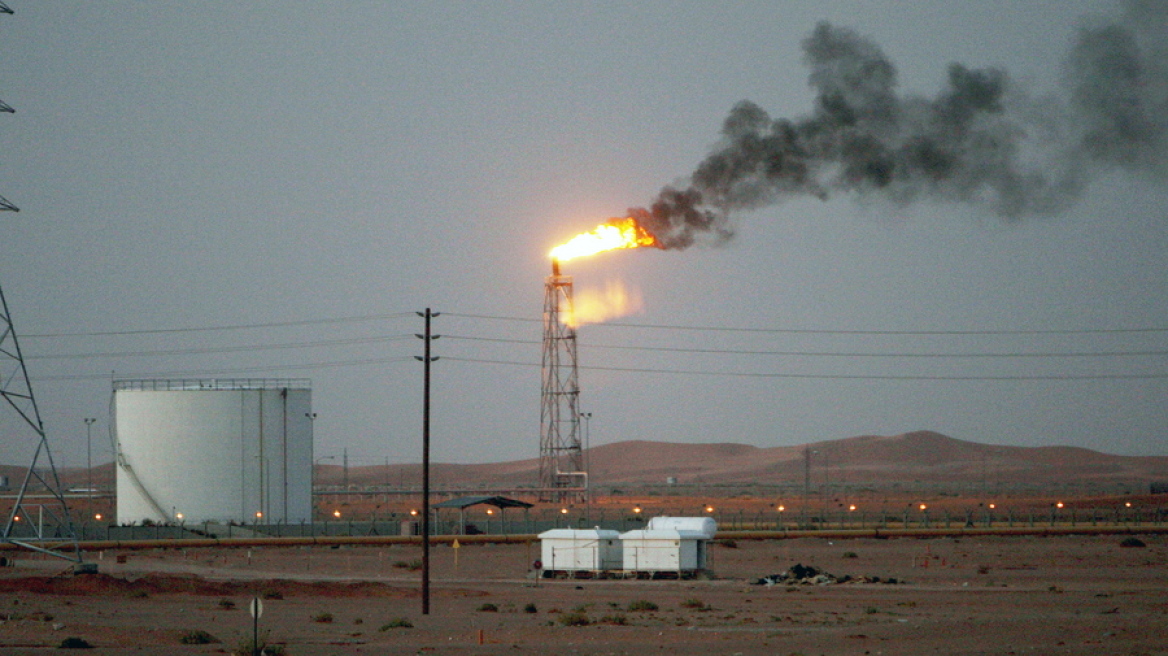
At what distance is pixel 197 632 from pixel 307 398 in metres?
43.9

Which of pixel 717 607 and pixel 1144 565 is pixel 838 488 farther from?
pixel 717 607

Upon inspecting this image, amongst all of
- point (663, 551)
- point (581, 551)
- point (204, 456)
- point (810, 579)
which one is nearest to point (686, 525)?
point (663, 551)

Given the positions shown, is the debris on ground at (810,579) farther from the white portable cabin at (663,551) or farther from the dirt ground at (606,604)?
the white portable cabin at (663,551)

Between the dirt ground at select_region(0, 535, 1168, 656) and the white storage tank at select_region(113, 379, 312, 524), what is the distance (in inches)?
340

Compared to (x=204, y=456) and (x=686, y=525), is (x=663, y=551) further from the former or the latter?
(x=204, y=456)

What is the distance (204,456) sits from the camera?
67.9 metres

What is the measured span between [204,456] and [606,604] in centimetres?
3665

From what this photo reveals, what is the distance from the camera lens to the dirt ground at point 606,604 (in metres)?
27.1

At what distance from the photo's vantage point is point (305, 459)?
70875 millimetres

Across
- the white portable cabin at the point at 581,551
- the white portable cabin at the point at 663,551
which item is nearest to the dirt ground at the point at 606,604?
the white portable cabin at the point at 663,551

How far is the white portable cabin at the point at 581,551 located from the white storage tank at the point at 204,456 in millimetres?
25340

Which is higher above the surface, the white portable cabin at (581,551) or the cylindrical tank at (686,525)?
the cylindrical tank at (686,525)

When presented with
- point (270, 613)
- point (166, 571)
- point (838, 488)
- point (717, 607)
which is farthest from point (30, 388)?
point (838, 488)

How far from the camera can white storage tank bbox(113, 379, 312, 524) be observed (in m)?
67.8
